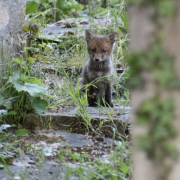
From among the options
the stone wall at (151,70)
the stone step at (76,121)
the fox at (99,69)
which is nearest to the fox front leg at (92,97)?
the fox at (99,69)

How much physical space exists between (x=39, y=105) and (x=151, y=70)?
283 cm

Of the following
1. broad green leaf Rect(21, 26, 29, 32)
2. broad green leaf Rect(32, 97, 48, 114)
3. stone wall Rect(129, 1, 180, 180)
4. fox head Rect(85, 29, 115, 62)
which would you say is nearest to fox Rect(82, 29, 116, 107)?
fox head Rect(85, 29, 115, 62)

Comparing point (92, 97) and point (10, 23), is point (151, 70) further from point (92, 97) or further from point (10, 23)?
point (92, 97)

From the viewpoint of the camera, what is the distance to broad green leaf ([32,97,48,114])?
4175mm

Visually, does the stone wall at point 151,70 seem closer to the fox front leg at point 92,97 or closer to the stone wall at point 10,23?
the stone wall at point 10,23

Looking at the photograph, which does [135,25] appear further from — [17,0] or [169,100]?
[17,0]

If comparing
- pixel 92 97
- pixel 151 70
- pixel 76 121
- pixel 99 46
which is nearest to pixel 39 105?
pixel 76 121

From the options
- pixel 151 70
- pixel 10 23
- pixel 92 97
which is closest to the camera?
pixel 151 70

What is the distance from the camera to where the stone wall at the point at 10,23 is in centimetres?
454

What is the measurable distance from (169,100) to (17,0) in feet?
12.4

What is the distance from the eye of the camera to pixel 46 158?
3.52 m

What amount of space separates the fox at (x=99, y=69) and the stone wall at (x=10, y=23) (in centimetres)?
103

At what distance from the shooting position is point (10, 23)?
4727 mm

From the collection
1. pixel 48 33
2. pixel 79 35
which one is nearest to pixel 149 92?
pixel 79 35
